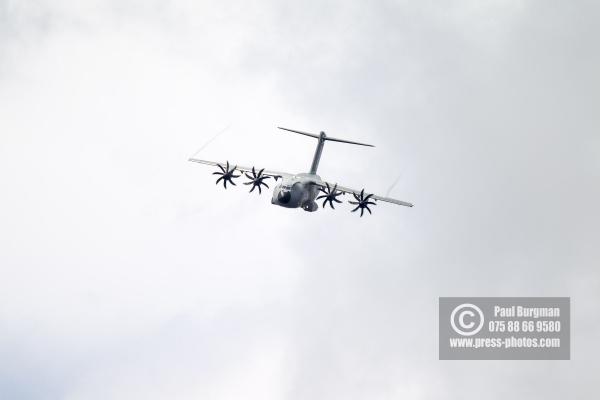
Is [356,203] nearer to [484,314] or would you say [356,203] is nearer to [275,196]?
[275,196]

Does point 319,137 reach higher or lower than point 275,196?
higher

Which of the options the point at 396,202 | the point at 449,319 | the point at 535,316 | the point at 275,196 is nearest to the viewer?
the point at 275,196

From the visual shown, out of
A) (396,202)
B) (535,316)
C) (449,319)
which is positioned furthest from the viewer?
(535,316)

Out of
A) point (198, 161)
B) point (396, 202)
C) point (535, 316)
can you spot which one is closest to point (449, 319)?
point (535, 316)

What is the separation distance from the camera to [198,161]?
120 metres

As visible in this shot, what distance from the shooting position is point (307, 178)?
11469 centimetres

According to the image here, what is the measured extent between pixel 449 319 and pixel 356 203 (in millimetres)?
67701

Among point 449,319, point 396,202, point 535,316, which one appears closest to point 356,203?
point 396,202

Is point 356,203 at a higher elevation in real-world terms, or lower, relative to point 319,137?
lower

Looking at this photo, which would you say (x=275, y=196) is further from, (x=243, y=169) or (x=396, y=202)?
(x=396, y=202)

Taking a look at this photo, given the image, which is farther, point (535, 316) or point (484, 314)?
point (535, 316)

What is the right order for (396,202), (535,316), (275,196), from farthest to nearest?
(535,316), (396,202), (275,196)

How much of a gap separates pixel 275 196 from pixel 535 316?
349ft

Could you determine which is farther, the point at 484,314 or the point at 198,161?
the point at 484,314
